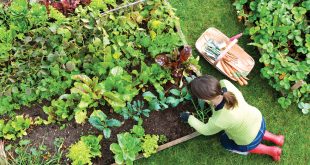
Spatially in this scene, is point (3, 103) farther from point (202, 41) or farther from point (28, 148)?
point (202, 41)

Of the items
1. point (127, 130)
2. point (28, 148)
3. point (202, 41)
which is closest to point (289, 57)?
point (202, 41)

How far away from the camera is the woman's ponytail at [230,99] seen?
4.33 metres

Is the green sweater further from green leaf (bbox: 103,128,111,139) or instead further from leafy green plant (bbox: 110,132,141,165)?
green leaf (bbox: 103,128,111,139)

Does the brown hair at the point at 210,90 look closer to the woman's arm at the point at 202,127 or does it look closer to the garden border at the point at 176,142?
the woman's arm at the point at 202,127

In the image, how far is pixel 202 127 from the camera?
4852 mm

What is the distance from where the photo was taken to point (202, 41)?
554cm

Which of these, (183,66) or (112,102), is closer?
(112,102)

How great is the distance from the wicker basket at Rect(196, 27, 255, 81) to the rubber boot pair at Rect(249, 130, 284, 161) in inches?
29.8

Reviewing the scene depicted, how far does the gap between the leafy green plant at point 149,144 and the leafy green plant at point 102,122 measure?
325mm

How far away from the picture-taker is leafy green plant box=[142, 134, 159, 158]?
16.2 feet

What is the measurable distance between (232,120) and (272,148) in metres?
0.85

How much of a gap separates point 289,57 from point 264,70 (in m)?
0.34

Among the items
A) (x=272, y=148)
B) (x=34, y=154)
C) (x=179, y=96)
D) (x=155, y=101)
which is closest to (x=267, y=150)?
(x=272, y=148)

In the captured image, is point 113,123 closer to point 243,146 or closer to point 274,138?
point 243,146
